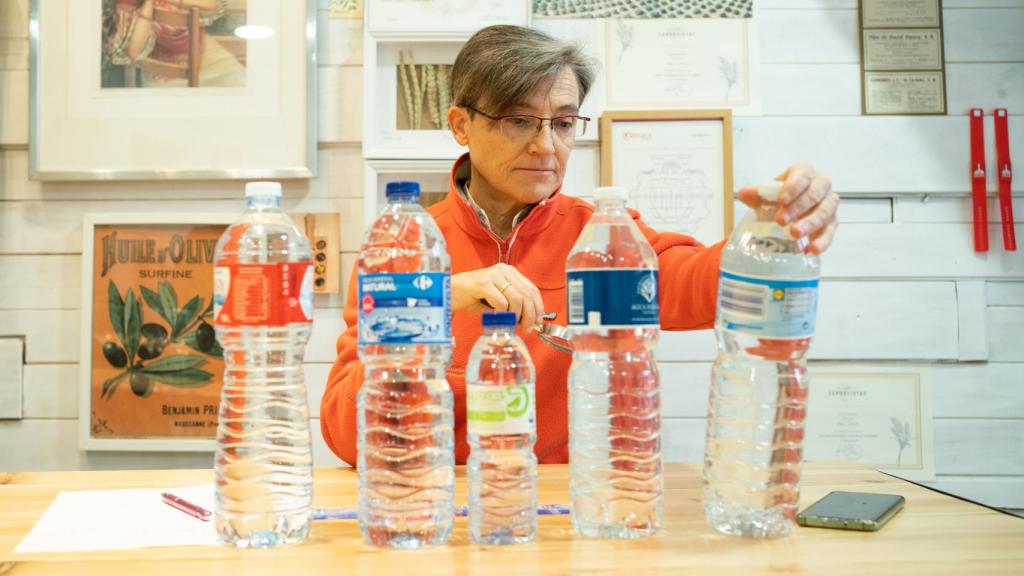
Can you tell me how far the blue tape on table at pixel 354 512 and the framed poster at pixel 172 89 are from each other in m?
1.33

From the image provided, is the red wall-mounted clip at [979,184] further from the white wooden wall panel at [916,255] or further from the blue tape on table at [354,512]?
the blue tape on table at [354,512]

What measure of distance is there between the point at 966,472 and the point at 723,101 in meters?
1.19

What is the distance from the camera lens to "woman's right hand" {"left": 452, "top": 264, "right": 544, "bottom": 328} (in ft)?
3.42

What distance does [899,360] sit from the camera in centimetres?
219

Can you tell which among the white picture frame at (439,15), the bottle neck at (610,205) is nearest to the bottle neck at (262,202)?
the bottle neck at (610,205)

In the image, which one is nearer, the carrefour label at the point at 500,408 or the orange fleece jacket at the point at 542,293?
the carrefour label at the point at 500,408

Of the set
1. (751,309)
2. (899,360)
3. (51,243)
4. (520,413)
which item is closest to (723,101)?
(899,360)

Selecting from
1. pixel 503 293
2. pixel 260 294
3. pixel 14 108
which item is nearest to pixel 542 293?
pixel 503 293

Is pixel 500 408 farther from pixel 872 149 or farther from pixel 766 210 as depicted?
pixel 872 149

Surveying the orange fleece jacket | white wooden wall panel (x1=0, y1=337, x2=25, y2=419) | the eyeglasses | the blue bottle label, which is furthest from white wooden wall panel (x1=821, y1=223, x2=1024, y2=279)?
white wooden wall panel (x1=0, y1=337, x2=25, y2=419)

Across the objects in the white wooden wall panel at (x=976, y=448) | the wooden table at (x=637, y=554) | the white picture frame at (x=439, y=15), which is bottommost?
the white wooden wall panel at (x=976, y=448)

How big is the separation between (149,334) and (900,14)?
2196 millimetres

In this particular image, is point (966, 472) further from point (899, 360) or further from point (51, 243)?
point (51, 243)

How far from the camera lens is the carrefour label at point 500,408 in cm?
77
